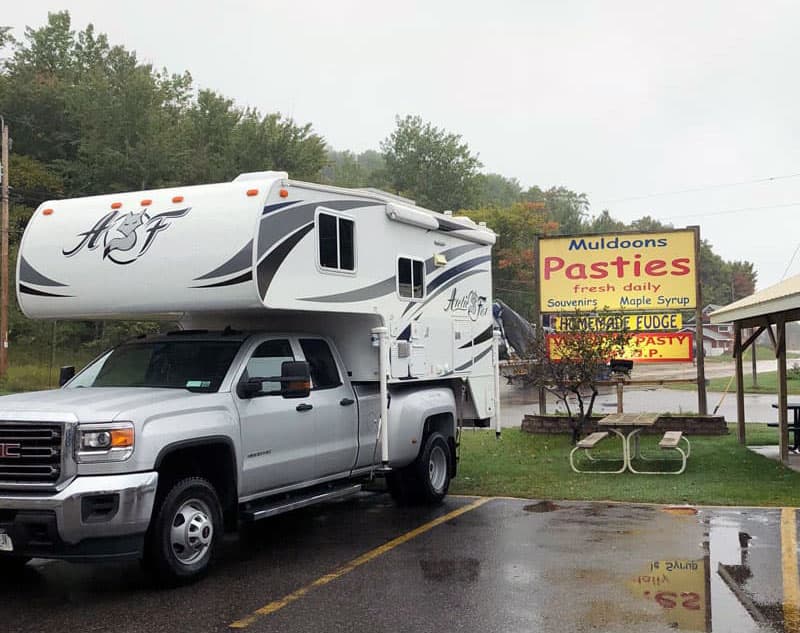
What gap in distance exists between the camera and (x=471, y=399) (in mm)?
11055

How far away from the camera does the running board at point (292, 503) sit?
23.6 feet

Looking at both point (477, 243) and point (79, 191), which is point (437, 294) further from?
point (79, 191)

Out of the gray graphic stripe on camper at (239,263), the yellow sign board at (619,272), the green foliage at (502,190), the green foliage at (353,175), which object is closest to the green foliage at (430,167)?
the green foliage at (353,175)

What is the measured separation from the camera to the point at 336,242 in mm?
8242

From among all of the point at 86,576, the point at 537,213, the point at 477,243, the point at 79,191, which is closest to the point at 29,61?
the point at 79,191

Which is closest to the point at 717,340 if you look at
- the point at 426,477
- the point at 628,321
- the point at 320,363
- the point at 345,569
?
the point at 628,321

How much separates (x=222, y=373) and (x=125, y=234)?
151cm

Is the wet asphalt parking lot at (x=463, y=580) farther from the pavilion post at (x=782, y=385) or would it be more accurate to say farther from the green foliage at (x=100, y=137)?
the green foliage at (x=100, y=137)

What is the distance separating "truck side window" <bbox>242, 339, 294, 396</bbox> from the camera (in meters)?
7.42

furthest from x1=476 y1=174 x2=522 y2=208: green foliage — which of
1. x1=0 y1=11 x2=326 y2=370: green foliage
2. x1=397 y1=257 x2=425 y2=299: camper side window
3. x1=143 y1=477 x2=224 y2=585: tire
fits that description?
x1=143 y1=477 x2=224 y2=585: tire

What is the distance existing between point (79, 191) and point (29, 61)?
51.3 feet

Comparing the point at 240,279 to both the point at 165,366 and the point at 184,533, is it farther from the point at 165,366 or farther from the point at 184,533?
the point at 184,533

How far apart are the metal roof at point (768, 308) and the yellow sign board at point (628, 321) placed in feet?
3.16

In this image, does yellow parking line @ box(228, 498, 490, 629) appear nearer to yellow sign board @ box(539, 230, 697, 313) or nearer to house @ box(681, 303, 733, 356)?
yellow sign board @ box(539, 230, 697, 313)
